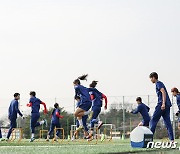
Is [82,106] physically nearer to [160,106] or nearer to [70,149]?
[160,106]

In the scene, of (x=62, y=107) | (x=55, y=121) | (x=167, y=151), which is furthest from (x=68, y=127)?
(x=167, y=151)

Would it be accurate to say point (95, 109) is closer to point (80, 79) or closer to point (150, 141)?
point (80, 79)

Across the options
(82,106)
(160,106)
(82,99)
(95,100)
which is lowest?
(160,106)

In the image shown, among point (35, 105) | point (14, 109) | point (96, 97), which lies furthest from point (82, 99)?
point (14, 109)

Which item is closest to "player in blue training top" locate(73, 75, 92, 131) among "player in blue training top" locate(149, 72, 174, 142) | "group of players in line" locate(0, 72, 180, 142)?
"group of players in line" locate(0, 72, 180, 142)

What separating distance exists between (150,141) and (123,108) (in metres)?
22.9

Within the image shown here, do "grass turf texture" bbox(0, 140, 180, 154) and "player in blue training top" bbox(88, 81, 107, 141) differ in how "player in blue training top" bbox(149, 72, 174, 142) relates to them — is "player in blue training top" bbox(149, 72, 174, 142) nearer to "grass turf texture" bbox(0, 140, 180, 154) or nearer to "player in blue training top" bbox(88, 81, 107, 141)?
"grass turf texture" bbox(0, 140, 180, 154)

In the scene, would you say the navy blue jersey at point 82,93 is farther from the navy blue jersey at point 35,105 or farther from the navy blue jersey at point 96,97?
the navy blue jersey at point 35,105

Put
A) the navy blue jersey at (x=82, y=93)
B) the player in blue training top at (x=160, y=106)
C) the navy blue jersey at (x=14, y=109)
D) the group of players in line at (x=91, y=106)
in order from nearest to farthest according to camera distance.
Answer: the player in blue training top at (x=160, y=106) < the group of players in line at (x=91, y=106) < the navy blue jersey at (x=82, y=93) < the navy blue jersey at (x=14, y=109)

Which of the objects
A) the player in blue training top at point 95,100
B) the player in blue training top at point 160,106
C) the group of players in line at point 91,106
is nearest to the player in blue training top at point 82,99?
the group of players in line at point 91,106

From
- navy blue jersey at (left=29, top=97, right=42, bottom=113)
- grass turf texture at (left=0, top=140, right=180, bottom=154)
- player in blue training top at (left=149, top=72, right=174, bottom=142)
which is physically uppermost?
navy blue jersey at (left=29, top=97, right=42, bottom=113)

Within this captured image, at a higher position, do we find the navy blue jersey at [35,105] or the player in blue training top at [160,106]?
the navy blue jersey at [35,105]

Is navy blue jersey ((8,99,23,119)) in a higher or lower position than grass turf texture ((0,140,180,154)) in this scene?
higher

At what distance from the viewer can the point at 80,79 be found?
52.1ft
